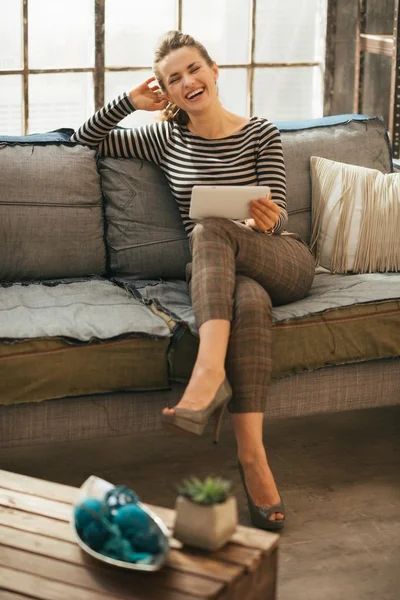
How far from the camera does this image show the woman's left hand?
254 centimetres

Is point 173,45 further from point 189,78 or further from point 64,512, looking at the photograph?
point 64,512

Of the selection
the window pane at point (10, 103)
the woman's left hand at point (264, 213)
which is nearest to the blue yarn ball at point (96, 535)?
the woman's left hand at point (264, 213)

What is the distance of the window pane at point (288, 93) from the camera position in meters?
4.19

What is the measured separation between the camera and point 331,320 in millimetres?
2588

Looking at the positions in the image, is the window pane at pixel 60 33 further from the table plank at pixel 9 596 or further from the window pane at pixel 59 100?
the table plank at pixel 9 596

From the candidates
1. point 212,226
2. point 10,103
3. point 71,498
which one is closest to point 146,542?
point 71,498

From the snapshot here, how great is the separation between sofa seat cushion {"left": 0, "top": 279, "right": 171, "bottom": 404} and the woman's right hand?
0.72m

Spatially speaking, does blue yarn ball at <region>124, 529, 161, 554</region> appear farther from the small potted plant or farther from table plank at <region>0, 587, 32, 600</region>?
table plank at <region>0, 587, 32, 600</region>

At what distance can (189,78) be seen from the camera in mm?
2717

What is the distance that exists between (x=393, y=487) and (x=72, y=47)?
7.37 ft

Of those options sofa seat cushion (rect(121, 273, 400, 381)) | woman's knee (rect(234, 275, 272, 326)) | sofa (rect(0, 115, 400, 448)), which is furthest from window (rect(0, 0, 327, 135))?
woman's knee (rect(234, 275, 272, 326))

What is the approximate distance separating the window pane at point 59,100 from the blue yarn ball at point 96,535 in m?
2.56

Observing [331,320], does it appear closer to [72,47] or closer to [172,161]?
[172,161]

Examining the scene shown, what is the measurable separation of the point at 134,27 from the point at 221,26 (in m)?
0.39
